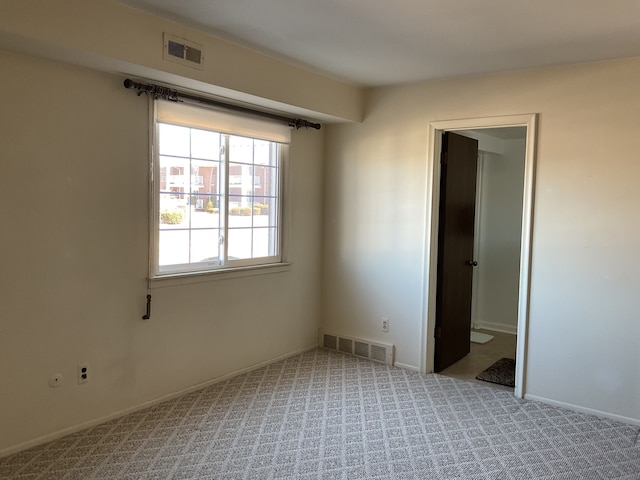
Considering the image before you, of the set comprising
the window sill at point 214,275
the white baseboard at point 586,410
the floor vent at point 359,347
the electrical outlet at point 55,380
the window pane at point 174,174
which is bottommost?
the white baseboard at point 586,410

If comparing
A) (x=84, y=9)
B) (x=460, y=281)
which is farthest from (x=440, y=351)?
(x=84, y=9)

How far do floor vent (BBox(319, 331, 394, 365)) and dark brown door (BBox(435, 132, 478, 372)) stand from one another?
0.43 m

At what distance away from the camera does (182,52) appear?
292 cm

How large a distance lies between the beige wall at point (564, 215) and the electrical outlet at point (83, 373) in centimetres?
243

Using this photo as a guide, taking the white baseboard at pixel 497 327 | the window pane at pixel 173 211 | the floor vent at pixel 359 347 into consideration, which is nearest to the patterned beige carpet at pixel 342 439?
the floor vent at pixel 359 347

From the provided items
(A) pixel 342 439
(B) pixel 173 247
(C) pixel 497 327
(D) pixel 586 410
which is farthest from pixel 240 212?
(C) pixel 497 327

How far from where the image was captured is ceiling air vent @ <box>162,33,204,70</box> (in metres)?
2.84

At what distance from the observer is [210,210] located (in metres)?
3.71

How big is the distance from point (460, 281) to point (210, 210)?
2.33 meters

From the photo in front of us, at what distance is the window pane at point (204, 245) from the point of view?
11.9 feet

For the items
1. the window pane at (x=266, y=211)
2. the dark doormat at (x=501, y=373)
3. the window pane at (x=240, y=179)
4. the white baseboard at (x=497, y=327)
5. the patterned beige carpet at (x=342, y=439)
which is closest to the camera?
the patterned beige carpet at (x=342, y=439)

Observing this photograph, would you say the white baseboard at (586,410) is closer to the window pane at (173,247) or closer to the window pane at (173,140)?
the window pane at (173,247)

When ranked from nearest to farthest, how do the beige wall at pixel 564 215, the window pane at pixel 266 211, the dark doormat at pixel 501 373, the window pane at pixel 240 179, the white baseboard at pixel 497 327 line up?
the beige wall at pixel 564 215 → the window pane at pixel 240 179 → the dark doormat at pixel 501 373 → the window pane at pixel 266 211 → the white baseboard at pixel 497 327

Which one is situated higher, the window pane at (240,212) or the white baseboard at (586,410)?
the window pane at (240,212)
